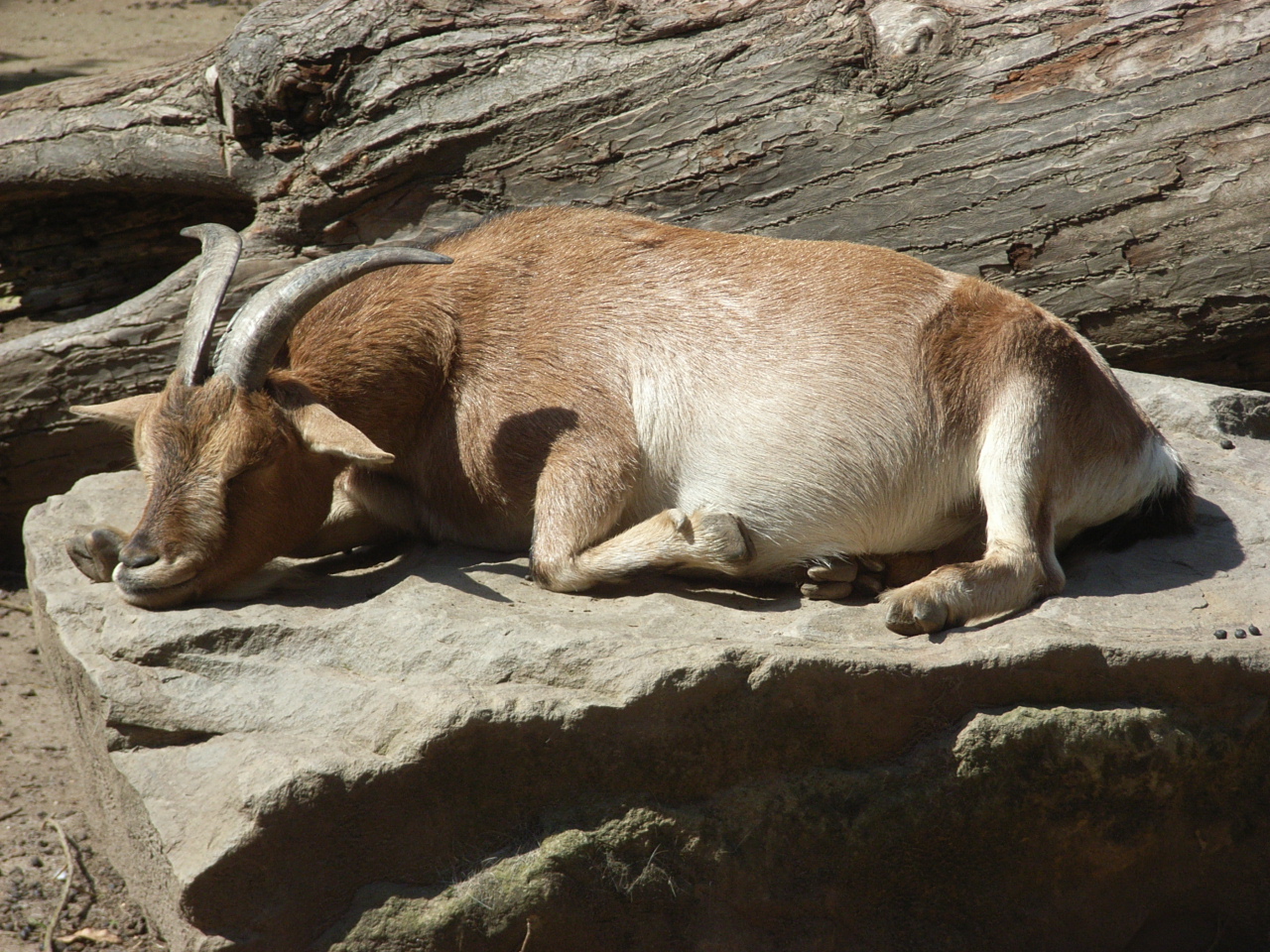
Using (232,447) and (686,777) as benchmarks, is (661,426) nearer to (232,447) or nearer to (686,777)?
(686,777)

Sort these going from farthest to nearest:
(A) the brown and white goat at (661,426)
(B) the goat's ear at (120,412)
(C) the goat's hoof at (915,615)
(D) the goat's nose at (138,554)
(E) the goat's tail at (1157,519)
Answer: (B) the goat's ear at (120,412) → (E) the goat's tail at (1157,519) → (A) the brown and white goat at (661,426) → (D) the goat's nose at (138,554) → (C) the goat's hoof at (915,615)

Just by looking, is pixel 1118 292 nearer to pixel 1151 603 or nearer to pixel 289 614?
pixel 1151 603

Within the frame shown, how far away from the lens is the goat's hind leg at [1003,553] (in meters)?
3.47

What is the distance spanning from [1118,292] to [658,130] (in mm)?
2449

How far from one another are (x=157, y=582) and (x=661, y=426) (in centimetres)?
178

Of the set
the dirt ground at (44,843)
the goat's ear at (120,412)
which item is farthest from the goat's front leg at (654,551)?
the dirt ground at (44,843)

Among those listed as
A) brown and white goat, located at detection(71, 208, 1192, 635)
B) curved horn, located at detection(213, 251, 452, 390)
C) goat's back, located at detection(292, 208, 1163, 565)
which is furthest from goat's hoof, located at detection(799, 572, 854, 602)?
curved horn, located at detection(213, 251, 452, 390)

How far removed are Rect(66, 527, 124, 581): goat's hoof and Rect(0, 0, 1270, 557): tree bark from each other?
2.35m

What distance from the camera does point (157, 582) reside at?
3566mm

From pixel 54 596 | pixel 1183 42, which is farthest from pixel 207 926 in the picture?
pixel 1183 42

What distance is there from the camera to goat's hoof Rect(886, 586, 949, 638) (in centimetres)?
343

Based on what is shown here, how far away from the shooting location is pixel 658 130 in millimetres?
5691

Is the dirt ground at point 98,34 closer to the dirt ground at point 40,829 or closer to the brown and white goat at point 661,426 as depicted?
the dirt ground at point 40,829

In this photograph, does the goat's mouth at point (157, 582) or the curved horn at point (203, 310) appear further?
the curved horn at point (203, 310)
